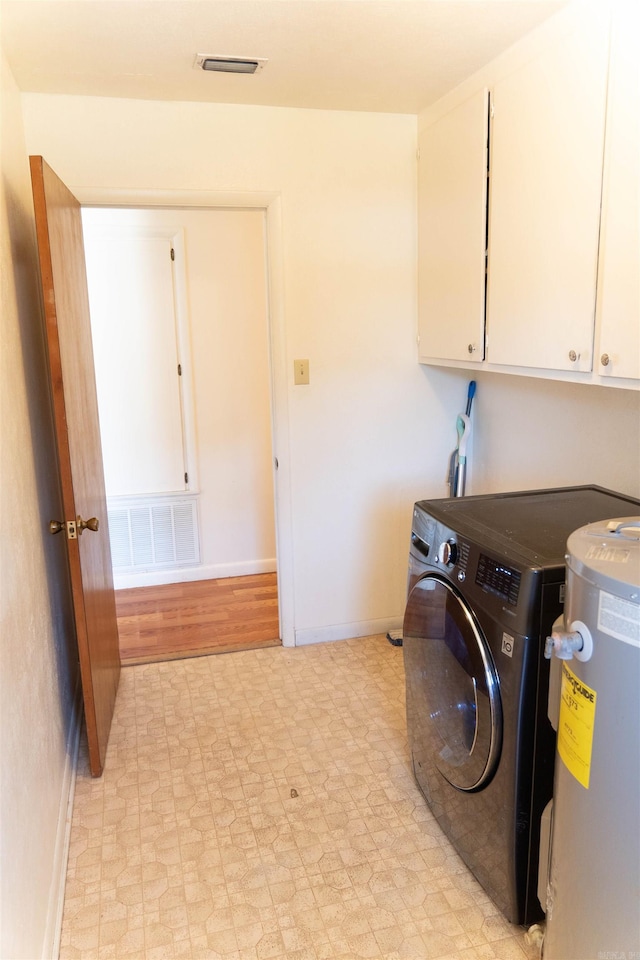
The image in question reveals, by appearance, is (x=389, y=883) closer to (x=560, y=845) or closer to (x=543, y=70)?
(x=560, y=845)

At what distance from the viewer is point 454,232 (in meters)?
2.53

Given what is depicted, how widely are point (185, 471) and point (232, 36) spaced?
7.85 feet

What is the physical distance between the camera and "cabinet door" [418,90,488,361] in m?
2.31

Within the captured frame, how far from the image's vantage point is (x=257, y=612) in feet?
11.7

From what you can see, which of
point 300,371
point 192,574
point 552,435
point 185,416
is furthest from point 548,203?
point 192,574

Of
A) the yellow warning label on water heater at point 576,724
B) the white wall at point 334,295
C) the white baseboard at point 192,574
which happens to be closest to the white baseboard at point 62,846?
the white wall at point 334,295

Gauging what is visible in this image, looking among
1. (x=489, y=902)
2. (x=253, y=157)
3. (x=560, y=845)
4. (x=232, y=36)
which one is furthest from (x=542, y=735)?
(x=253, y=157)

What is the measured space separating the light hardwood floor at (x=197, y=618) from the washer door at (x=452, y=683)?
1327mm

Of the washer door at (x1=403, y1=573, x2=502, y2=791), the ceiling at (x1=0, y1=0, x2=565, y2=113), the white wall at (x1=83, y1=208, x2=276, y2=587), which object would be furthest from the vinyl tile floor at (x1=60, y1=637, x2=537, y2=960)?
the ceiling at (x1=0, y1=0, x2=565, y2=113)

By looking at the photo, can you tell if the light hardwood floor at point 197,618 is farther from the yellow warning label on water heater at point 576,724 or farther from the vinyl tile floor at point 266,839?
the yellow warning label on water heater at point 576,724

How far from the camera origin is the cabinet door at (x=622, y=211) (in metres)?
1.54

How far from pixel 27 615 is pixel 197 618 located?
188 cm

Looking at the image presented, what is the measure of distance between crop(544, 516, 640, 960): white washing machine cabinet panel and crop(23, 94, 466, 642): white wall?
1.78m

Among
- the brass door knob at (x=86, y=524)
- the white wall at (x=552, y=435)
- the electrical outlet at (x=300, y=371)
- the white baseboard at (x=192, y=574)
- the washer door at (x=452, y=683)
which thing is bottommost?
the white baseboard at (x=192, y=574)
